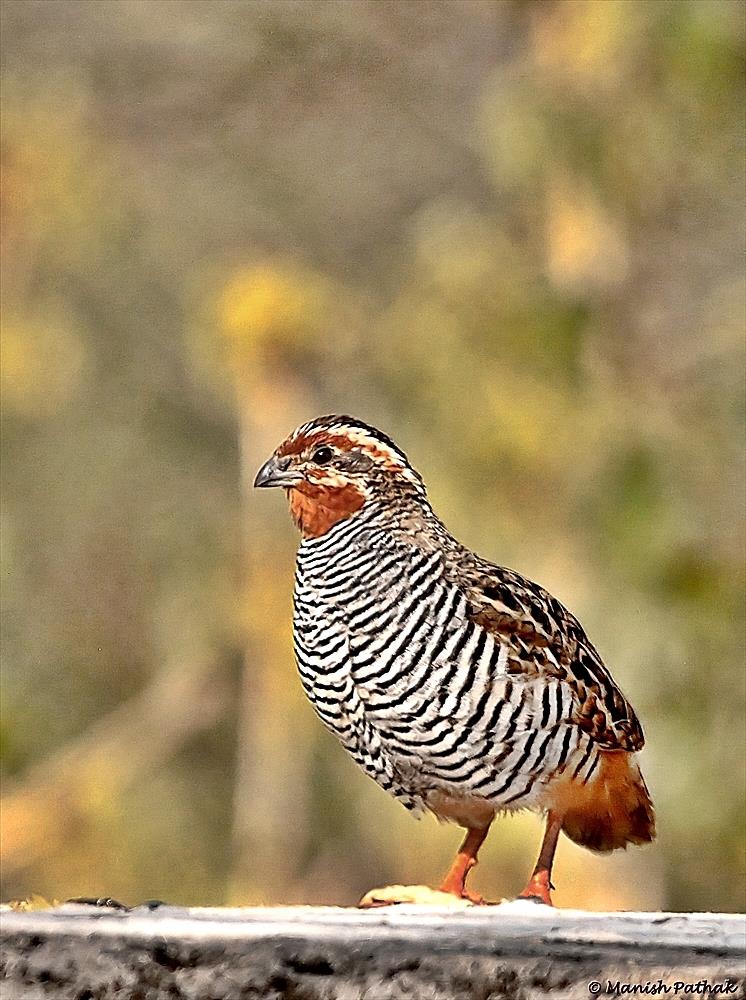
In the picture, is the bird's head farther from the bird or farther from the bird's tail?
the bird's tail

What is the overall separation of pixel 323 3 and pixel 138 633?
5308 mm

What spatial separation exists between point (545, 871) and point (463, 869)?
28 cm

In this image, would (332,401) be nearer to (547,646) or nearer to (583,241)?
(583,241)

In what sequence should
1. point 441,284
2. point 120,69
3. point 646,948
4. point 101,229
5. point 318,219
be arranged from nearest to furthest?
point 646,948, point 441,284, point 101,229, point 120,69, point 318,219

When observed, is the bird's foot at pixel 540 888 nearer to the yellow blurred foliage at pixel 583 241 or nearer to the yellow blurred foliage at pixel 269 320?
the yellow blurred foliage at pixel 269 320

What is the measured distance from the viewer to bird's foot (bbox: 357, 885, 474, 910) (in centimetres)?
381

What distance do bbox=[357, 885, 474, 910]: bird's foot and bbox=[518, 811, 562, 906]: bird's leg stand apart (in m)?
0.13

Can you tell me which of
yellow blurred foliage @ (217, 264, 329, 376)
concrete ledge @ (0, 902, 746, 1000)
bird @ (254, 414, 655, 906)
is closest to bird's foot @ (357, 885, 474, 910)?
bird @ (254, 414, 655, 906)

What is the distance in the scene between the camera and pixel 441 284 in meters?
9.79

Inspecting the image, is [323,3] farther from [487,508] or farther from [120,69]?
[487,508]

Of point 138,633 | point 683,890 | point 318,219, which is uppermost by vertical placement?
point 318,219

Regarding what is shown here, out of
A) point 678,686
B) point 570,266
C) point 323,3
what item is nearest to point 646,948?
point 678,686

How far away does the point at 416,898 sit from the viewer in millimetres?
3967

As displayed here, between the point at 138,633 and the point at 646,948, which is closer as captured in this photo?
the point at 646,948
